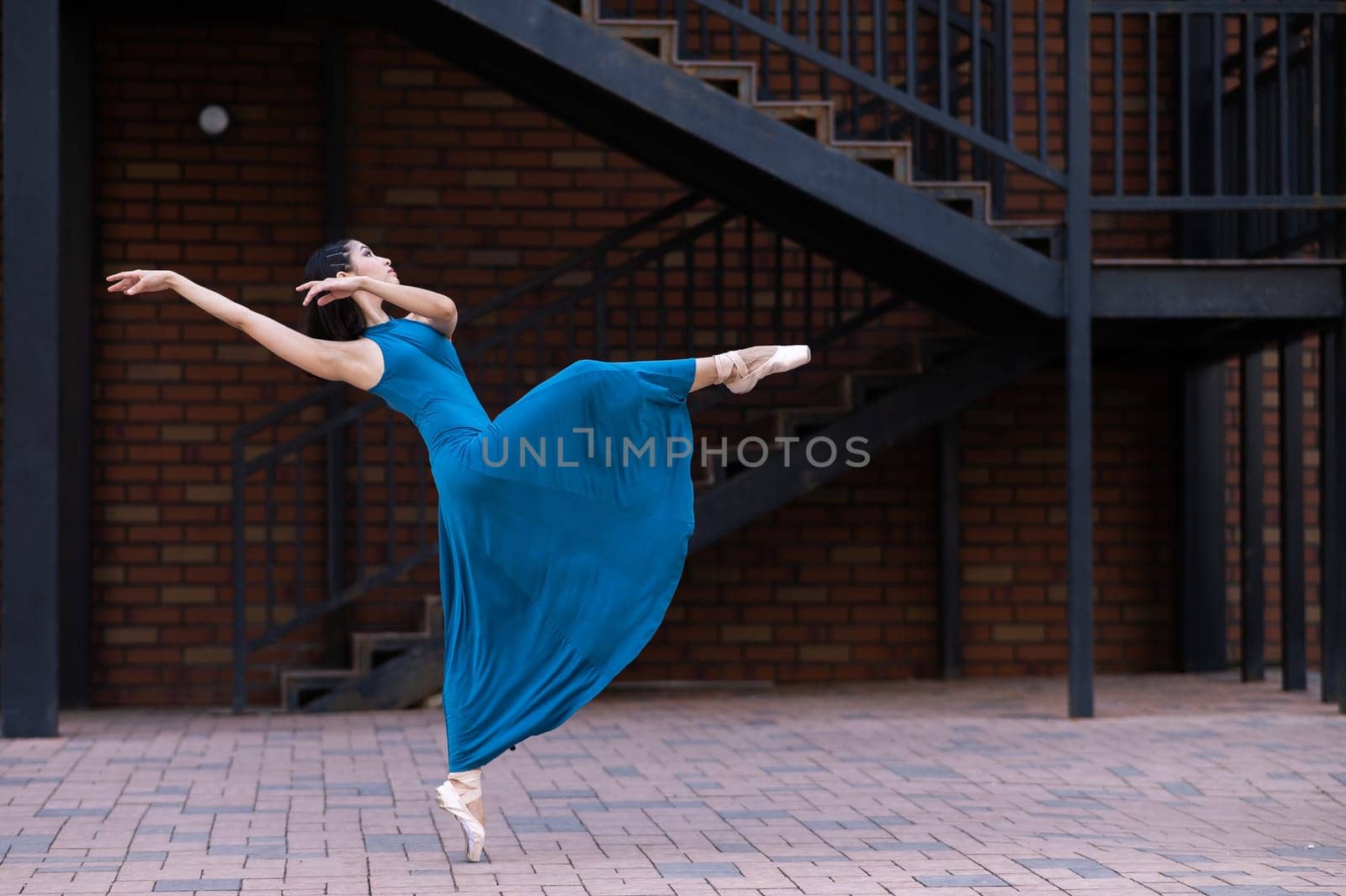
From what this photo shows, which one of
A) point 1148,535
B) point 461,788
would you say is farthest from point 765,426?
point 461,788

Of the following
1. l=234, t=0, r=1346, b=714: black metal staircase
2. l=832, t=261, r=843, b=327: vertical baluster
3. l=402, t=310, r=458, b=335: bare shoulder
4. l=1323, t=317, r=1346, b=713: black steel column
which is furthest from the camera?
l=832, t=261, r=843, b=327: vertical baluster

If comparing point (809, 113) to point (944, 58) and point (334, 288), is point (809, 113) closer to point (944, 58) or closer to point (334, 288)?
point (944, 58)

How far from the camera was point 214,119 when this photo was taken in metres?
8.60

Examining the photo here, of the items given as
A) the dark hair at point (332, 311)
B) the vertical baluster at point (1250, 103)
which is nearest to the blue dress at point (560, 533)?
the dark hair at point (332, 311)

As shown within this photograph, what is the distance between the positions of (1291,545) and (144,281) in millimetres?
6176

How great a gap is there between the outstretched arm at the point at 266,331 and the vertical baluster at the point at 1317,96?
480 centimetres

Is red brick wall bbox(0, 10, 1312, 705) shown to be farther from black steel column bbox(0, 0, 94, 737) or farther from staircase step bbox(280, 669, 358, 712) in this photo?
black steel column bbox(0, 0, 94, 737)

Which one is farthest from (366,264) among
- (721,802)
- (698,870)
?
(721,802)

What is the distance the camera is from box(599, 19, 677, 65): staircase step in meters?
7.02

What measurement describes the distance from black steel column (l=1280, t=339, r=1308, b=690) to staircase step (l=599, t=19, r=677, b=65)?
3525 millimetres

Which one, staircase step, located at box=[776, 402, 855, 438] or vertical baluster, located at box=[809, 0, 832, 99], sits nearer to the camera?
vertical baluster, located at box=[809, 0, 832, 99]

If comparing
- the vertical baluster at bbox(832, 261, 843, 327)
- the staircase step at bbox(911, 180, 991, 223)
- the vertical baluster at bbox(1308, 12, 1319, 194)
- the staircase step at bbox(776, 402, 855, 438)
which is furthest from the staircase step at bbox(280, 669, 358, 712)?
the vertical baluster at bbox(1308, 12, 1319, 194)

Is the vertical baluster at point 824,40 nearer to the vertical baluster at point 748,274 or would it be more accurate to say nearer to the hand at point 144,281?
the vertical baluster at point 748,274

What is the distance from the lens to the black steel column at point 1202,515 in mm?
9188
